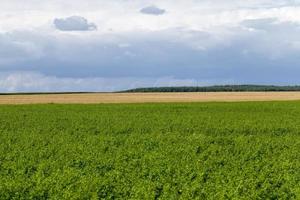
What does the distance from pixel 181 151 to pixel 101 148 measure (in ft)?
10.3

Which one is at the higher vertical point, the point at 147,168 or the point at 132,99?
the point at 132,99

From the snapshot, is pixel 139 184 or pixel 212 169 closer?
pixel 139 184

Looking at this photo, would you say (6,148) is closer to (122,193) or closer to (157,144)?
(157,144)

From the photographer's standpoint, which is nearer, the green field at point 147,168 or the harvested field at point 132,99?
the green field at point 147,168

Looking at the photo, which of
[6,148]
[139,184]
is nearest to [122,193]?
[139,184]

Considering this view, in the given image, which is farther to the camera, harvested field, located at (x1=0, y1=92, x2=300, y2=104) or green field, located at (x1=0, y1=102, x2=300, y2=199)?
harvested field, located at (x1=0, y1=92, x2=300, y2=104)

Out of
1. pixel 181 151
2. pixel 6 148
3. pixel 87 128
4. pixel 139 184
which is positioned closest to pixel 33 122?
pixel 87 128

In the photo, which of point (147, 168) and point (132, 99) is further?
point (132, 99)

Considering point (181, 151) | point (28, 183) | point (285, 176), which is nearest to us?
point (28, 183)

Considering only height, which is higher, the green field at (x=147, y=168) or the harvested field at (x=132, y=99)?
the harvested field at (x=132, y=99)

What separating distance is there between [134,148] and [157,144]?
174 centimetres

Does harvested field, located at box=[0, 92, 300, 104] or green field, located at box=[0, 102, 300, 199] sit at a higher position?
harvested field, located at box=[0, 92, 300, 104]

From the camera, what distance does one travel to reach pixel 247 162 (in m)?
16.9

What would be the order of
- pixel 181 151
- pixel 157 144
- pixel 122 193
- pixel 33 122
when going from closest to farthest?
pixel 122 193, pixel 181 151, pixel 157 144, pixel 33 122
